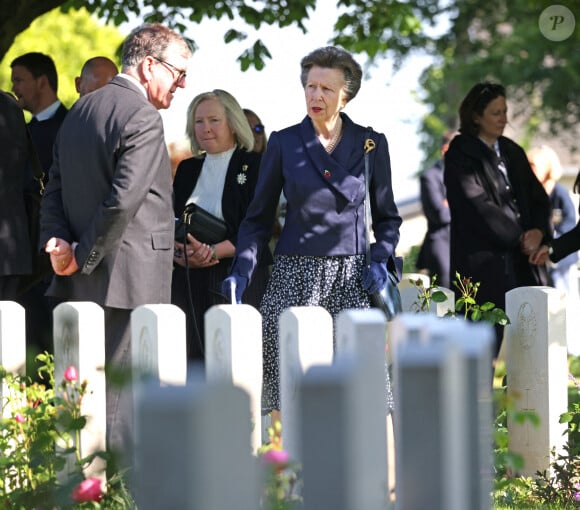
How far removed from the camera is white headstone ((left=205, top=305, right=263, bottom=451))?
3689mm

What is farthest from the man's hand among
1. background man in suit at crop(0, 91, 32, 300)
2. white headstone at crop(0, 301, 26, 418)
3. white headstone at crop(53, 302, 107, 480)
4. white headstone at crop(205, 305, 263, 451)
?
white headstone at crop(205, 305, 263, 451)

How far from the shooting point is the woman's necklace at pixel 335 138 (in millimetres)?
5300

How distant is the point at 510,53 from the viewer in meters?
30.1

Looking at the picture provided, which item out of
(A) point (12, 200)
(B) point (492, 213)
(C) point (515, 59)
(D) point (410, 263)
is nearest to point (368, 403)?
(A) point (12, 200)

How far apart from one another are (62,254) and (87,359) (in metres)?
0.89

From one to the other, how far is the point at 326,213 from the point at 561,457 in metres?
1.33

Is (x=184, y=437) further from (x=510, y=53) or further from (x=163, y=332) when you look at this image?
(x=510, y=53)

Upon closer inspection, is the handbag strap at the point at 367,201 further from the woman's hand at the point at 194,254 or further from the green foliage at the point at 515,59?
the green foliage at the point at 515,59

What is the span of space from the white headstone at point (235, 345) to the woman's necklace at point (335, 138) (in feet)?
5.36

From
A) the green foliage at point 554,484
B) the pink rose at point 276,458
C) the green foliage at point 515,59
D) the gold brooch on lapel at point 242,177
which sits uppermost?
the green foliage at point 515,59

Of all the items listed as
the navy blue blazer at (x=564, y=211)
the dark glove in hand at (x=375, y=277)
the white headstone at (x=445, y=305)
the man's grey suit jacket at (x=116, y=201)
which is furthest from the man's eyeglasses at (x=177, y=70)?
the navy blue blazer at (x=564, y=211)

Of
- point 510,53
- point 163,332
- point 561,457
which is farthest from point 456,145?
point 510,53

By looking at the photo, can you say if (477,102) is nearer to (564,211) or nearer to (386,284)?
(386,284)

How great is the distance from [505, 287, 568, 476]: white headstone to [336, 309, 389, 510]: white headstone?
198 centimetres
